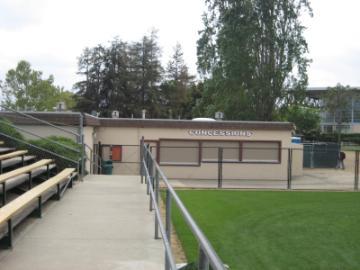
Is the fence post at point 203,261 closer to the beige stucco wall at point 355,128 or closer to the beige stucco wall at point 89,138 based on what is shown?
the beige stucco wall at point 89,138

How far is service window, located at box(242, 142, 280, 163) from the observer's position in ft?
92.7

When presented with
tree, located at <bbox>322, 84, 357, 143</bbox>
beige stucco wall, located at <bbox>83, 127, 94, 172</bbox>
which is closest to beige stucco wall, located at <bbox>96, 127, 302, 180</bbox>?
beige stucco wall, located at <bbox>83, 127, 94, 172</bbox>

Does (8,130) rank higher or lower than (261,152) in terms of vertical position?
higher

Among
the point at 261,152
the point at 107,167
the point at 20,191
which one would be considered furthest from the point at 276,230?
the point at 261,152

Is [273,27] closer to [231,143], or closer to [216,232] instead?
[231,143]

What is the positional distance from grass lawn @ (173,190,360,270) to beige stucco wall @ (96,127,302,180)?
1102 cm

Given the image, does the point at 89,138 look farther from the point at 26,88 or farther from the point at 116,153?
the point at 26,88

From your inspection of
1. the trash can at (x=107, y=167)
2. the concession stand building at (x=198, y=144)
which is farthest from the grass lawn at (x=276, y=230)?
the concession stand building at (x=198, y=144)

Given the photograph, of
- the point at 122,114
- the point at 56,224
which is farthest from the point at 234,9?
the point at 56,224

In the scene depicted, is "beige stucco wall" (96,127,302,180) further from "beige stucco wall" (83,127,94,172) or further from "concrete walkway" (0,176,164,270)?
"concrete walkway" (0,176,164,270)

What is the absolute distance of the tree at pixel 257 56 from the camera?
38.0m

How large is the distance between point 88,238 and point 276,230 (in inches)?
178

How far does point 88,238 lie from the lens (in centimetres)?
735

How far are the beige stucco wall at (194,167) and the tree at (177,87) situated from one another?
115 ft
